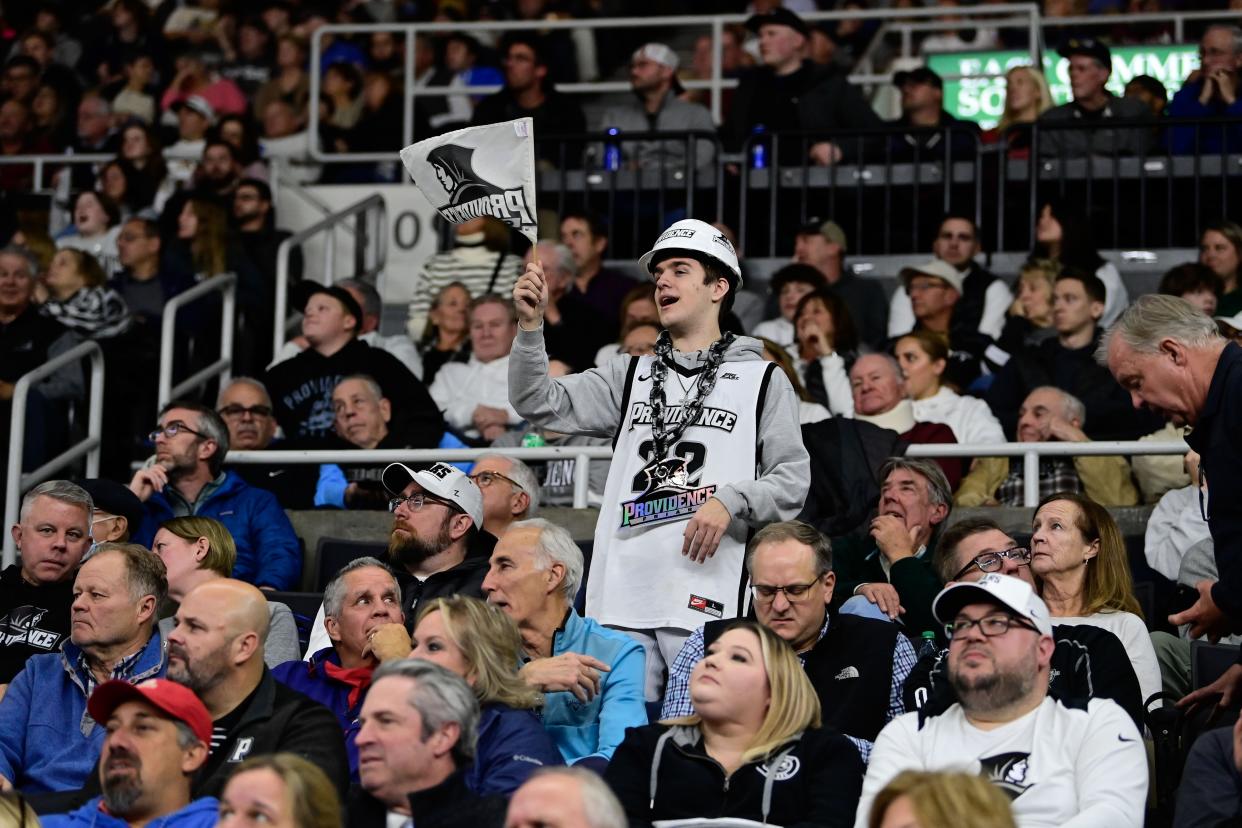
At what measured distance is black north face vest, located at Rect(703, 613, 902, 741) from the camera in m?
6.72

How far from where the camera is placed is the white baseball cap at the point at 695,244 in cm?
686

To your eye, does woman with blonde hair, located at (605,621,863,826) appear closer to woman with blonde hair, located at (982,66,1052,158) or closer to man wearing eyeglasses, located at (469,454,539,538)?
man wearing eyeglasses, located at (469,454,539,538)

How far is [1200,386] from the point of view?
5.80m

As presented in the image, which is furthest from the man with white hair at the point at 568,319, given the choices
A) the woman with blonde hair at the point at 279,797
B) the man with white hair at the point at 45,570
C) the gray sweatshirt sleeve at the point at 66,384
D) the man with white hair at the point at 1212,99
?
the woman with blonde hair at the point at 279,797

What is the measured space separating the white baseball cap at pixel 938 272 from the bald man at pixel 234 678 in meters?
5.54

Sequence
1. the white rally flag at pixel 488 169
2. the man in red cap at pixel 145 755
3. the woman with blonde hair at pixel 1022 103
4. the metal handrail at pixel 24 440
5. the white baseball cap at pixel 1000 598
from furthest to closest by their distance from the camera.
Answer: the woman with blonde hair at pixel 1022 103 → the metal handrail at pixel 24 440 → the white rally flag at pixel 488 169 → the white baseball cap at pixel 1000 598 → the man in red cap at pixel 145 755

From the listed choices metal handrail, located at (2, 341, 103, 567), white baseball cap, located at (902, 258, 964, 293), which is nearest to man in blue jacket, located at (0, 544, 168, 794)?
metal handrail, located at (2, 341, 103, 567)

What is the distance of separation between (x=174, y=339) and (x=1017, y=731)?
716cm

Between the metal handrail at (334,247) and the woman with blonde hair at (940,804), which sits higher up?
the metal handrail at (334,247)

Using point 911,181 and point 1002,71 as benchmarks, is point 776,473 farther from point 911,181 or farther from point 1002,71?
point 1002,71

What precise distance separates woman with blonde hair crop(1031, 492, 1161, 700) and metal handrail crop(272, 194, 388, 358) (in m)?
5.78

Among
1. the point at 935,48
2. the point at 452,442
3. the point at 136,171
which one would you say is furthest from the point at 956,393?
the point at 136,171

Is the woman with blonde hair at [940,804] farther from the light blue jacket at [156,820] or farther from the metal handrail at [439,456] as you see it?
the metal handrail at [439,456]

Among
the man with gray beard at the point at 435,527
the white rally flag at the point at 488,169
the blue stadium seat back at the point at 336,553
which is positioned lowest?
the blue stadium seat back at the point at 336,553
